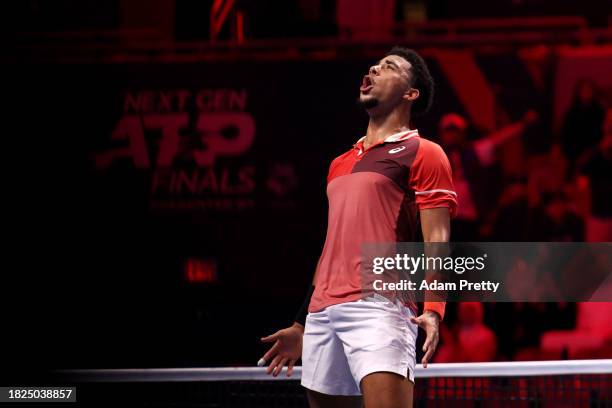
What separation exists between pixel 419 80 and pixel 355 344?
0.97 meters

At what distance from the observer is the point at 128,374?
11.4 feet

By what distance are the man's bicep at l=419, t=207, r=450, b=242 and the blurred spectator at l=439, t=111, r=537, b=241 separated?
222 inches

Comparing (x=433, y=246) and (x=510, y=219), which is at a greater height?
(x=510, y=219)

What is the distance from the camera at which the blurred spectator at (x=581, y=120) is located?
27.6ft

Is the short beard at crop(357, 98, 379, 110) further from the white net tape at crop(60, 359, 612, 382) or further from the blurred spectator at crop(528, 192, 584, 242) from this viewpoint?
the blurred spectator at crop(528, 192, 584, 242)

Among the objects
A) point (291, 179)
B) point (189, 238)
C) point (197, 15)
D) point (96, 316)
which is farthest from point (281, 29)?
point (96, 316)

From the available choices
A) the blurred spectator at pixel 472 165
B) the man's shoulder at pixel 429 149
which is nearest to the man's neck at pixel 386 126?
the man's shoulder at pixel 429 149

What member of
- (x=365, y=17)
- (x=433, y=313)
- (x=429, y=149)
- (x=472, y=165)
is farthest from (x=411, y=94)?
(x=365, y=17)

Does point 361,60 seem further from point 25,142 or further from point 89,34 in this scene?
point 25,142

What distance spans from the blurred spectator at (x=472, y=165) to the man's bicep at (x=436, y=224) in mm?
5638

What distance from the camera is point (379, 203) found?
8.98 ft

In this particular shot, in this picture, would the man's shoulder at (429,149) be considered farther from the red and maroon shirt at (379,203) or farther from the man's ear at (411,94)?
the man's ear at (411,94)

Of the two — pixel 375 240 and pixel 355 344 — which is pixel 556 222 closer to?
pixel 375 240

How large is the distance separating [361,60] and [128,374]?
5646mm
